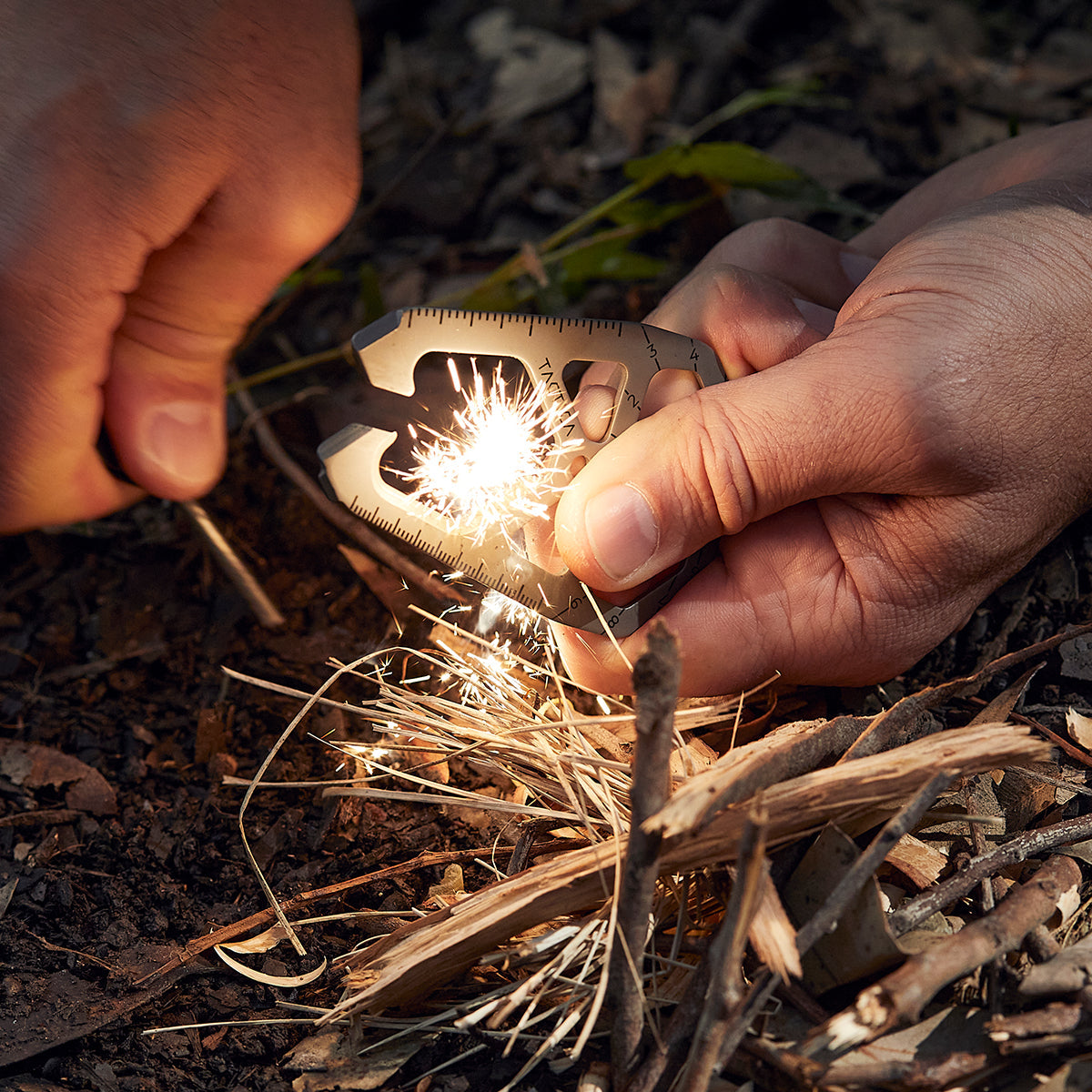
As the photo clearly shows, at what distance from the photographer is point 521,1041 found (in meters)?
1.23

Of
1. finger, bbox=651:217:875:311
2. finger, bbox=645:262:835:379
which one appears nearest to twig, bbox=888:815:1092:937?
finger, bbox=645:262:835:379

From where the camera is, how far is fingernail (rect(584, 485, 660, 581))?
56.0 inches

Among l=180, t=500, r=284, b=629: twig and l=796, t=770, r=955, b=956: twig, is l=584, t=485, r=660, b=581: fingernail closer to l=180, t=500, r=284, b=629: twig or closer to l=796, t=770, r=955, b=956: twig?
l=796, t=770, r=955, b=956: twig

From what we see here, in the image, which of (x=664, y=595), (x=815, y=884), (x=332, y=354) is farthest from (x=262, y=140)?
(x=815, y=884)

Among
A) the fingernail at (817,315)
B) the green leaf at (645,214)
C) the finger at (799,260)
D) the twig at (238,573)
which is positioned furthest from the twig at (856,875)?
the green leaf at (645,214)

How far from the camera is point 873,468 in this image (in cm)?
141

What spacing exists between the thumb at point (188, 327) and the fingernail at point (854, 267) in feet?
3.91

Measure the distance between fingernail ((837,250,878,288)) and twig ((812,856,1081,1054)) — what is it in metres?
1.36

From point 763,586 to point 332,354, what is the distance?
1.43 m

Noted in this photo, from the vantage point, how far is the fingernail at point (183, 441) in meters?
2.00

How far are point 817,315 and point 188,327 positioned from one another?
1426 mm

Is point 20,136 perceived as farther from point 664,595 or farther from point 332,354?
point 664,595

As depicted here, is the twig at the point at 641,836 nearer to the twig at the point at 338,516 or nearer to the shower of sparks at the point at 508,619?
the shower of sparks at the point at 508,619

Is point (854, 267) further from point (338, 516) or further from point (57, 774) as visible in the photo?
point (57, 774)
